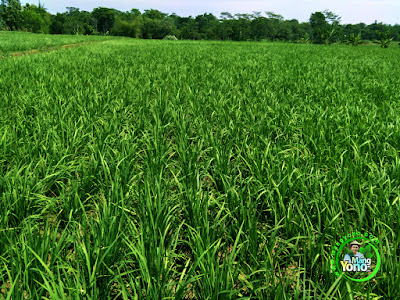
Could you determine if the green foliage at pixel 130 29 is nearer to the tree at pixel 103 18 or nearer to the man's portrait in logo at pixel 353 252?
the tree at pixel 103 18

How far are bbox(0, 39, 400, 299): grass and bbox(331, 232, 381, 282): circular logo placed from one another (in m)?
0.05

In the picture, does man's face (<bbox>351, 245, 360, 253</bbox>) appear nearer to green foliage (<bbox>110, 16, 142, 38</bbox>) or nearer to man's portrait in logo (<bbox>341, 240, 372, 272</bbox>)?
man's portrait in logo (<bbox>341, 240, 372, 272</bbox>)

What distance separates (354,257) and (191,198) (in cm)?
97

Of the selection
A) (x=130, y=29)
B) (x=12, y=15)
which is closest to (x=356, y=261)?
(x=130, y=29)

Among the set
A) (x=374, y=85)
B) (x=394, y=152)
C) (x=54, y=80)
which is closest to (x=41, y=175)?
(x=394, y=152)

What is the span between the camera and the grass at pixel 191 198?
1.29 m

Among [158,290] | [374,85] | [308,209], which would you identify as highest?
[374,85]

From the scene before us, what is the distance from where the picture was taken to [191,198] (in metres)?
1.77

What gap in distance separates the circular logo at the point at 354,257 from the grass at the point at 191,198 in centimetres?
5

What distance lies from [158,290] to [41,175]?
1649 mm

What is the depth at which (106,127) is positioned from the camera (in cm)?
296

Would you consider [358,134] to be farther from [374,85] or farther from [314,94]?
[374,85]

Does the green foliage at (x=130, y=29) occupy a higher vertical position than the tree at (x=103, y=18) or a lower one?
lower

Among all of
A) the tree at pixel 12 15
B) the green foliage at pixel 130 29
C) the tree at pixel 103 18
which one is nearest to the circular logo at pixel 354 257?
the green foliage at pixel 130 29
